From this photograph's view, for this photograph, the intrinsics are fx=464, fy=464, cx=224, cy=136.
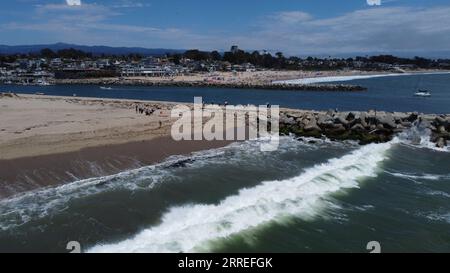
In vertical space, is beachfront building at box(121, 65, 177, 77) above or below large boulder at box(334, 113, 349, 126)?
above

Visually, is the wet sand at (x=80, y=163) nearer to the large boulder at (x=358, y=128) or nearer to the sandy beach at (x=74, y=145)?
the sandy beach at (x=74, y=145)

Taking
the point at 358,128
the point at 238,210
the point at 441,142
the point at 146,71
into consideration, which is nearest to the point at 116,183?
the point at 238,210

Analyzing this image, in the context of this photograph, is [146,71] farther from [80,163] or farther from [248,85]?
[80,163]

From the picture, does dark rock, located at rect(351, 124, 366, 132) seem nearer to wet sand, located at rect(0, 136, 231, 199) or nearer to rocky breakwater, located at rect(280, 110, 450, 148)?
rocky breakwater, located at rect(280, 110, 450, 148)

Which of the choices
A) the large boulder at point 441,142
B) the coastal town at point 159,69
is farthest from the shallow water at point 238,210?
the coastal town at point 159,69

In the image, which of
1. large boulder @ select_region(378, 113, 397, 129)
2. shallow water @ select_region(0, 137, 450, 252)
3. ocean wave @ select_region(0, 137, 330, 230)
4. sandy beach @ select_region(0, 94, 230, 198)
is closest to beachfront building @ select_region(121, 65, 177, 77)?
sandy beach @ select_region(0, 94, 230, 198)
